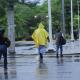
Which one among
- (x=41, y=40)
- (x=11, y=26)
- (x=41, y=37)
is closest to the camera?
(x=41, y=40)

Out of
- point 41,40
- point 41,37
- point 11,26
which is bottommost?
point 41,40

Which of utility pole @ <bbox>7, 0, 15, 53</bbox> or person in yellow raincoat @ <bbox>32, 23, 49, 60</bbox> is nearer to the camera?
person in yellow raincoat @ <bbox>32, 23, 49, 60</bbox>

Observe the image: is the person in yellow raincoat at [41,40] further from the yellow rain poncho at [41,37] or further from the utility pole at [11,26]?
the utility pole at [11,26]

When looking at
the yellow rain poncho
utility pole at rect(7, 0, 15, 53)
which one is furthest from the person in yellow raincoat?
utility pole at rect(7, 0, 15, 53)

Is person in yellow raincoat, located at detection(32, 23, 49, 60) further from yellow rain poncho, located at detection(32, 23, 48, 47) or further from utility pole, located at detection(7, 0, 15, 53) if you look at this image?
utility pole, located at detection(7, 0, 15, 53)

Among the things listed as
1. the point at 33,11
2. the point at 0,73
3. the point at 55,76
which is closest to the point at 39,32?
the point at 0,73

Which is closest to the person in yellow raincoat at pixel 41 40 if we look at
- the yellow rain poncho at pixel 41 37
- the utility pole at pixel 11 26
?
the yellow rain poncho at pixel 41 37

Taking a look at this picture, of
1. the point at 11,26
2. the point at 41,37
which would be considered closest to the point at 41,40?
the point at 41,37

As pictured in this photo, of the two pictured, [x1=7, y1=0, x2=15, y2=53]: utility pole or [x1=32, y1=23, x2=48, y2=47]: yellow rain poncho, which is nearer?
[x1=32, y1=23, x2=48, y2=47]: yellow rain poncho

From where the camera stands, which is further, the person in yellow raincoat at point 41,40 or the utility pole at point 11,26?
the utility pole at point 11,26

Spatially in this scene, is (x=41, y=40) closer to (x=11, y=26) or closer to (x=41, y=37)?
(x=41, y=37)

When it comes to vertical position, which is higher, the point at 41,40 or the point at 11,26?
the point at 11,26

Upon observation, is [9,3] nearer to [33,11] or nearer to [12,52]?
[12,52]

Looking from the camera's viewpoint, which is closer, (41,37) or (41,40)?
(41,40)
